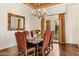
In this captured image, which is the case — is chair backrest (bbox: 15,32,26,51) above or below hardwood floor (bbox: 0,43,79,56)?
above

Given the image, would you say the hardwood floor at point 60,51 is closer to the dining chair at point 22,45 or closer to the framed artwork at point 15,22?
the dining chair at point 22,45

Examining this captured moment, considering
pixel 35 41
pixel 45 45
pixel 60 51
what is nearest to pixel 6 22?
pixel 35 41

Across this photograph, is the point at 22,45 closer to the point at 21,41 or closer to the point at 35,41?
the point at 21,41

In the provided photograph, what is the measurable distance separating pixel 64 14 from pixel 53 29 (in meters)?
0.32

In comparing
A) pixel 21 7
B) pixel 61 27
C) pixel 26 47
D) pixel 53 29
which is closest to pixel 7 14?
pixel 21 7

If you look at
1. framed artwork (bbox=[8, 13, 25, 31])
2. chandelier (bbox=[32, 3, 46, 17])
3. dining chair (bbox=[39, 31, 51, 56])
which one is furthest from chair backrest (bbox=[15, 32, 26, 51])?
chandelier (bbox=[32, 3, 46, 17])

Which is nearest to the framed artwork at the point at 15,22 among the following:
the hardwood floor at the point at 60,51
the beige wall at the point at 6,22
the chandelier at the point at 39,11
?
the beige wall at the point at 6,22

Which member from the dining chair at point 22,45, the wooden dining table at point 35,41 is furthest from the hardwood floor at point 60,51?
the wooden dining table at point 35,41

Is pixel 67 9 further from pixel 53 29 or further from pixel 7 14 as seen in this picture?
pixel 7 14

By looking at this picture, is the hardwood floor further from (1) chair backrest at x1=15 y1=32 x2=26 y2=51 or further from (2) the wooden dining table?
(2) the wooden dining table

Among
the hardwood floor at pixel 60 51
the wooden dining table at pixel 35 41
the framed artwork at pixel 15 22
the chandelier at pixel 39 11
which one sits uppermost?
the chandelier at pixel 39 11

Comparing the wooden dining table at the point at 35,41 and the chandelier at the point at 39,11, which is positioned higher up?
the chandelier at the point at 39,11

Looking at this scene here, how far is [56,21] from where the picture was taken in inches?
79.7

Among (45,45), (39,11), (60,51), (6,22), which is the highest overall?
(39,11)
